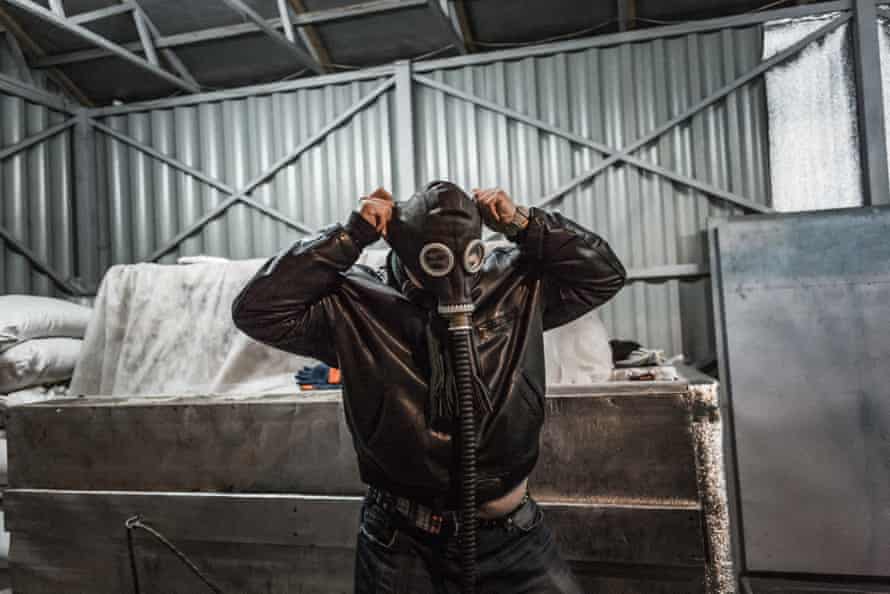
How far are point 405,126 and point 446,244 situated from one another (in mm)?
3822

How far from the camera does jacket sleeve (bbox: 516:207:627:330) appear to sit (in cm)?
140

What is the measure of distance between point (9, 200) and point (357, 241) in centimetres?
500

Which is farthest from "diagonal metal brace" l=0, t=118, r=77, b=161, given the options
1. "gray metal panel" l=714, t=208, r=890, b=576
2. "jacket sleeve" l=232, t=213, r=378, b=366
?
"gray metal panel" l=714, t=208, r=890, b=576

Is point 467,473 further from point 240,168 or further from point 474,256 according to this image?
point 240,168

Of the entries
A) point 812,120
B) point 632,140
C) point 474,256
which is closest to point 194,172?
point 632,140

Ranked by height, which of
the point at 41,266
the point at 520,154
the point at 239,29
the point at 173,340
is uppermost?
the point at 239,29

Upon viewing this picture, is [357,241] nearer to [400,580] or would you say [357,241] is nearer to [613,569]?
[400,580]

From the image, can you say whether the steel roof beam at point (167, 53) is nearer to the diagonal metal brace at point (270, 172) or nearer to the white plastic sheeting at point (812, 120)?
the diagonal metal brace at point (270, 172)

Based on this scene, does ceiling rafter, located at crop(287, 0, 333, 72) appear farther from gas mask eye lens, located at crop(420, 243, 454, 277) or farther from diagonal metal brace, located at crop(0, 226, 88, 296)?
gas mask eye lens, located at crop(420, 243, 454, 277)

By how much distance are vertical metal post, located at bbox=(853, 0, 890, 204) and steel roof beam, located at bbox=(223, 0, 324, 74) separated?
13.7 ft

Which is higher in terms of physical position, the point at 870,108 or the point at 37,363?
the point at 870,108

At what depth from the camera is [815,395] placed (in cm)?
344

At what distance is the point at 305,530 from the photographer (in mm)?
2258

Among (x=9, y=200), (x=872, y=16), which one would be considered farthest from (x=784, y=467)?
(x=9, y=200)
